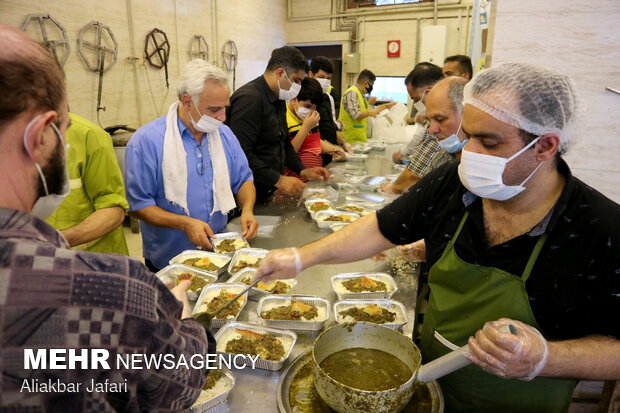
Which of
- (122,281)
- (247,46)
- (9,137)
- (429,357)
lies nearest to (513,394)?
(429,357)

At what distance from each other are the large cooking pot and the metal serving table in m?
0.21

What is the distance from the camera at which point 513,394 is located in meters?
1.48

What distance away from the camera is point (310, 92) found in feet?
14.1

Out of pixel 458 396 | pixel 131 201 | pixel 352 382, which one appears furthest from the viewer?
pixel 131 201

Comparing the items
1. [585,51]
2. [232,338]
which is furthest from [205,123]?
[585,51]

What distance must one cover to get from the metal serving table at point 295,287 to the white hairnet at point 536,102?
2.82ft

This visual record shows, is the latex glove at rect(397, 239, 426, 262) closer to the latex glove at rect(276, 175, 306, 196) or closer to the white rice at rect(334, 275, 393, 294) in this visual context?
the white rice at rect(334, 275, 393, 294)

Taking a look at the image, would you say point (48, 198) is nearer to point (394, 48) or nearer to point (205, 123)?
point (205, 123)

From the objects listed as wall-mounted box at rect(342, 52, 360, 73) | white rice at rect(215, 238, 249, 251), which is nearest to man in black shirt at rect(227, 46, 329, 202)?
white rice at rect(215, 238, 249, 251)

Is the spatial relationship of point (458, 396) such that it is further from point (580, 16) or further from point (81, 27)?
point (81, 27)

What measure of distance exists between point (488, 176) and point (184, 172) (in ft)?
6.08

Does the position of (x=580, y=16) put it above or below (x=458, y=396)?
above

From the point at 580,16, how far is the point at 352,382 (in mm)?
2721

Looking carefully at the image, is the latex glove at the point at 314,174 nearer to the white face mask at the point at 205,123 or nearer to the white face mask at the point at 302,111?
the white face mask at the point at 302,111
